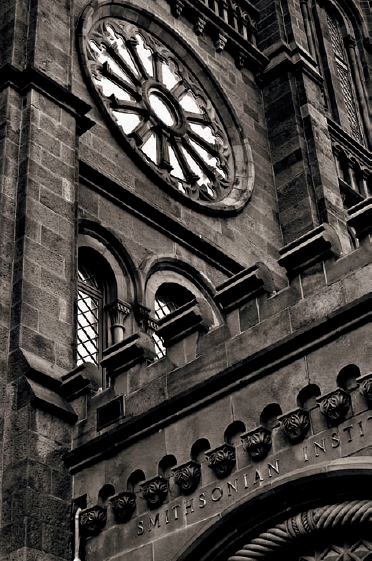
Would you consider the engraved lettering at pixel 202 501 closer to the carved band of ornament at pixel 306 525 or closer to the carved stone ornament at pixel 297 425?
Result: the carved band of ornament at pixel 306 525

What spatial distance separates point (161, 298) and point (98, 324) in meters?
1.78

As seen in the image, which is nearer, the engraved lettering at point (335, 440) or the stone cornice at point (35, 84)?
the engraved lettering at point (335, 440)

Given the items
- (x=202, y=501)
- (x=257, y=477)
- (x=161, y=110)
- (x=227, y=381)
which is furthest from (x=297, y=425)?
(x=161, y=110)

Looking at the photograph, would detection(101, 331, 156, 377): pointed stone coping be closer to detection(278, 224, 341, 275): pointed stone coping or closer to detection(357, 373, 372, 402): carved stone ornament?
detection(278, 224, 341, 275): pointed stone coping

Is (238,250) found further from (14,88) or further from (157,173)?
(14,88)

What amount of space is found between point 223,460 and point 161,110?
37.7ft

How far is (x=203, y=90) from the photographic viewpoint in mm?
23219

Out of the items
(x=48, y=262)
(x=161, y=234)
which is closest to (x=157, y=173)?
(x=161, y=234)

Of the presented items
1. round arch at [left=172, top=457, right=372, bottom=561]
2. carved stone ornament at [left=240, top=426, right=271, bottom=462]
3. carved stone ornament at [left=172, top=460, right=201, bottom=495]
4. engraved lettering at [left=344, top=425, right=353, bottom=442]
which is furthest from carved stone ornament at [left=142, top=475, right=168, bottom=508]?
engraved lettering at [left=344, top=425, right=353, bottom=442]

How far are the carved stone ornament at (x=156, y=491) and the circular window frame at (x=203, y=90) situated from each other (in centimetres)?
855

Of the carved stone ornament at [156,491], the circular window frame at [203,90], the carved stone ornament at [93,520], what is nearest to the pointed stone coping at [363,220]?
the carved stone ornament at [156,491]

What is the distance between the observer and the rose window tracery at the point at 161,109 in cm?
2056

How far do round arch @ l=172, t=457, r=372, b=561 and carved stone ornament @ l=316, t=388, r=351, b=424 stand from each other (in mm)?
459

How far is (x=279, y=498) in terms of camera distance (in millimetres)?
10898
